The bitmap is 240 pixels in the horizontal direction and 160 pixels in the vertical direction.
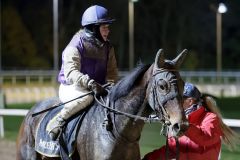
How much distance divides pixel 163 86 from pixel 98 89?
0.91 m

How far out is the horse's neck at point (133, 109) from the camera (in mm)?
5117

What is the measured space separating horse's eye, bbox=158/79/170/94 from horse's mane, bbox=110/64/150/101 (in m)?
0.35

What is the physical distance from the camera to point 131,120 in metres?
5.19

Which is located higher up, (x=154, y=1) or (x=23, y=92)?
(x=154, y=1)

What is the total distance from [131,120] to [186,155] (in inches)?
24.0

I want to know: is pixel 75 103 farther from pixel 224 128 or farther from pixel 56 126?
pixel 224 128

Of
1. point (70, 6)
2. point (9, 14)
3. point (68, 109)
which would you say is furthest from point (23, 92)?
point (68, 109)

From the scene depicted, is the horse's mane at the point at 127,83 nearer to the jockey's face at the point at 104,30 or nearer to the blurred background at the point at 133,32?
the jockey's face at the point at 104,30

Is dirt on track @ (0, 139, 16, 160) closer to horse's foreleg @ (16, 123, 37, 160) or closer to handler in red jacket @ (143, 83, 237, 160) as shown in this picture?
horse's foreleg @ (16, 123, 37, 160)

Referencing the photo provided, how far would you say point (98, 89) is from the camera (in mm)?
5523

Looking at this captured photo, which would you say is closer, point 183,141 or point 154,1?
point 183,141

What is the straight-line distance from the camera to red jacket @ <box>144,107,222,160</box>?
522cm

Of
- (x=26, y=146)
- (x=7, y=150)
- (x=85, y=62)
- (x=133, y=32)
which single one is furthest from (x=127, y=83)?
(x=133, y=32)

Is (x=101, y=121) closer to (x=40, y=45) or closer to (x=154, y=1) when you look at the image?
(x=40, y=45)
